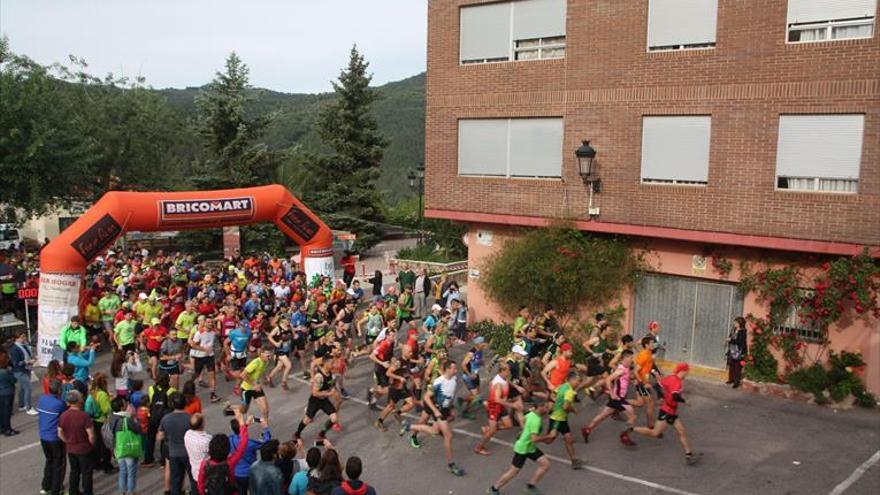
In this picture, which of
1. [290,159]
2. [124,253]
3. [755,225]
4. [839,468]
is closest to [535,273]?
[755,225]

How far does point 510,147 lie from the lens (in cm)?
1812

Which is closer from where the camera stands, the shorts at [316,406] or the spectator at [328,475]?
the spectator at [328,475]

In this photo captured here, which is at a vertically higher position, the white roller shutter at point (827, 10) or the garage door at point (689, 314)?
the white roller shutter at point (827, 10)

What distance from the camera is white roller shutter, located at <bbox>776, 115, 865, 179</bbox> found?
45.4 feet

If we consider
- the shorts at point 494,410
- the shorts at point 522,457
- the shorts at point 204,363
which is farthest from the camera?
the shorts at point 204,363

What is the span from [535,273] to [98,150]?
22.4 m

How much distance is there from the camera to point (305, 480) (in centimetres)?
803

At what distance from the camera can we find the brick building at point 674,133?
45.8ft

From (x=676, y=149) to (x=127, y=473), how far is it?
1213 cm

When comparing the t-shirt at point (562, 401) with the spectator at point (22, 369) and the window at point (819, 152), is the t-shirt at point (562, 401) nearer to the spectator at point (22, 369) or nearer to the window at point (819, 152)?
the window at point (819, 152)

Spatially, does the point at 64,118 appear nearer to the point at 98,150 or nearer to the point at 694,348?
the point at 98,150

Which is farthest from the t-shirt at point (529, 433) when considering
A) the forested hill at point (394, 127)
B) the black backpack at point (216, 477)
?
the forested hill at point (394, 127)

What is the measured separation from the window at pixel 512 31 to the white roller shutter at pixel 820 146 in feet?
17.6

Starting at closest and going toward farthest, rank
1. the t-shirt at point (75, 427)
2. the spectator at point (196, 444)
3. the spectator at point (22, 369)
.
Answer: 1. the spectator at point (196, 444)
2. the t-shirt at point (75, 427)
3. the spectator at point (22, 369)
